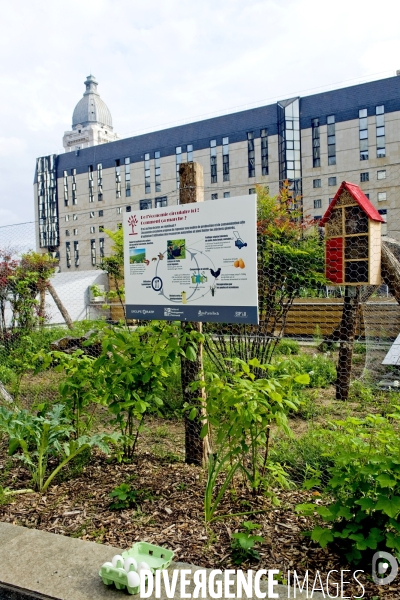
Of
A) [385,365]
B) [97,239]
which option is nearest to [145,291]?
[385,365]

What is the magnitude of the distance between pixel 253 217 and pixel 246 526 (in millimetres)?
1779

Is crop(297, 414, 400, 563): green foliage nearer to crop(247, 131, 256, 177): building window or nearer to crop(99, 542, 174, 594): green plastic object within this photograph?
crop(99, 542, 174, 594): green plastic object

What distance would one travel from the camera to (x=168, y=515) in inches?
113

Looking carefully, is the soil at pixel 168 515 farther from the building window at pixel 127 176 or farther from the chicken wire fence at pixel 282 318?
the building window at pixel 127 176

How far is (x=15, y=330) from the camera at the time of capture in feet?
27.5

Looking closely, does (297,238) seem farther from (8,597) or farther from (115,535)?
(8,597)

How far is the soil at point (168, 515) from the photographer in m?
2.37

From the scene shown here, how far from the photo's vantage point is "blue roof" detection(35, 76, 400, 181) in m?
39.6

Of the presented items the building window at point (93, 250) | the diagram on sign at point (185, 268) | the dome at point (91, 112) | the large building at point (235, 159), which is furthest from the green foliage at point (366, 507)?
the dome at point (91, 112)

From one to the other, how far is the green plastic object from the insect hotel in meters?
3.15

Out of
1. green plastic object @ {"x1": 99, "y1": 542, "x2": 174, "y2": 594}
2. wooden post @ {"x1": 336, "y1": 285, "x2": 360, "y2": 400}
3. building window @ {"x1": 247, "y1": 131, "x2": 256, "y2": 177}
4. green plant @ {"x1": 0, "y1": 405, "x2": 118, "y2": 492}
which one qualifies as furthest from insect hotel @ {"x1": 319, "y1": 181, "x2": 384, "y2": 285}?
building window @ {"x1": 247, "y1": 131, "x2": 256, "y2": 177}

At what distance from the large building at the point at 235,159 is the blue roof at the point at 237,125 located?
0.26ft

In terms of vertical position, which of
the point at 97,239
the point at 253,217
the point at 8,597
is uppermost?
the point at 97,239

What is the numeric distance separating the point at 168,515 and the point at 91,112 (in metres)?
121
